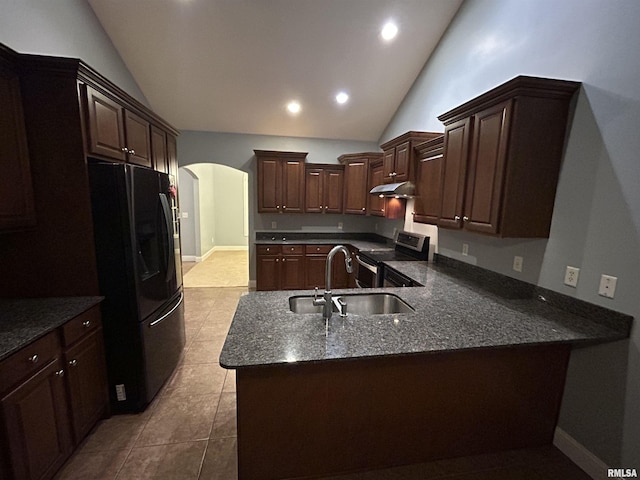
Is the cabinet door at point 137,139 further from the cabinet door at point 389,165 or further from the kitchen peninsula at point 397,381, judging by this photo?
the cabinet door at point 389,165

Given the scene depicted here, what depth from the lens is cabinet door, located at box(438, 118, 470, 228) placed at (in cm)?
216

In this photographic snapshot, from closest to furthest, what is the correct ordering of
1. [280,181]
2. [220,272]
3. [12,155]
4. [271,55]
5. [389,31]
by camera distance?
[12,155], [389,31], [271,55], [280,181], [220,272]

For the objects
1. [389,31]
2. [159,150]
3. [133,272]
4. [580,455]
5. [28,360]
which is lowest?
[580,455]

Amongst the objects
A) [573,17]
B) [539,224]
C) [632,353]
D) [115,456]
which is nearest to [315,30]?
[573,17]

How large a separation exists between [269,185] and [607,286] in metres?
3.96

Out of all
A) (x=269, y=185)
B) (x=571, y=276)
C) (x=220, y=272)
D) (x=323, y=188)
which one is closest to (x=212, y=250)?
(x=220, y=272)

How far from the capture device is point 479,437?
1.68 m

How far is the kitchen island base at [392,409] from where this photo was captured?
4.56 ft

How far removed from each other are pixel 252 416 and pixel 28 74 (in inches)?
88.5

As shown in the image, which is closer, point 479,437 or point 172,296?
point 479,437

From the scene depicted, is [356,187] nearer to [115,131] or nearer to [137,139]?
[137,139]

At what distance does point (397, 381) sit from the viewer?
4.88 ft

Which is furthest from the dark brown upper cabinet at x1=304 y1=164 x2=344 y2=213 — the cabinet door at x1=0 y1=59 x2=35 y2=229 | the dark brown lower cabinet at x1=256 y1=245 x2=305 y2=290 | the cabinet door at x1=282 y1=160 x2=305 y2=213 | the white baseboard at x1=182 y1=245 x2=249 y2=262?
the white baseboard at x1=182 y1=245 x2=249 y2=262

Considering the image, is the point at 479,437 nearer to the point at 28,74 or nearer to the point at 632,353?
the point at 632,353
